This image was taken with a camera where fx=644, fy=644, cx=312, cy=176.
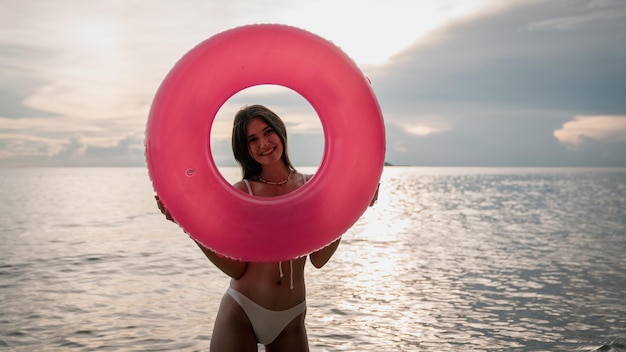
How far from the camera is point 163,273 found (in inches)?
435

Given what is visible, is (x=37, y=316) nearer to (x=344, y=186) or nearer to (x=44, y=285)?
(x=44, y=285)

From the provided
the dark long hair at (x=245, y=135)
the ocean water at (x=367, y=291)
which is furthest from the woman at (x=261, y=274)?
the ocean water at (x=367, y=291)

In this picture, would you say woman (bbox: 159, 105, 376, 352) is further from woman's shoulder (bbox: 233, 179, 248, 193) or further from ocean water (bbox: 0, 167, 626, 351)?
ocean water (bbox: 0, 167, 626, 351)

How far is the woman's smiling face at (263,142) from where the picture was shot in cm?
297

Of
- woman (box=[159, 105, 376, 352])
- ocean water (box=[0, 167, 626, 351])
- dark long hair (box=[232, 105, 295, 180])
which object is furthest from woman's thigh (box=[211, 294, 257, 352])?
ocean water (box=[0, 167, 626, 351])

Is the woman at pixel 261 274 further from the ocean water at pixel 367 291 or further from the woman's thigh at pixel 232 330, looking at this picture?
the ocean water at pixel 367 291

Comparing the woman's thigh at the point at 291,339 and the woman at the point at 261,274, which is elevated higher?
the woman at the point at 261,274

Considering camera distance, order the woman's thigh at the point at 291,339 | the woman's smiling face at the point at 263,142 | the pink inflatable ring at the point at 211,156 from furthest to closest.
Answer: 1. the woman's thigh at the point at 291,339
2. the woman's smiling face at the point at 263,142
3. the pink inflatable ring at the point at 211,156

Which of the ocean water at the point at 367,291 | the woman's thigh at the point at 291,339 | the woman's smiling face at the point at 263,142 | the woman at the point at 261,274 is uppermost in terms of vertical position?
the woman's smiling face at the point at 263,142

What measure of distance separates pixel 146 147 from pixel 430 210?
24493mm

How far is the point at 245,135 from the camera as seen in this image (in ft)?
9.89

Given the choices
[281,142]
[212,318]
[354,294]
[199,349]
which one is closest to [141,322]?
[212,318]

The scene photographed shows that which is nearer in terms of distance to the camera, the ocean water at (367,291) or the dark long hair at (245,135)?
the dark long hair at (245,135)

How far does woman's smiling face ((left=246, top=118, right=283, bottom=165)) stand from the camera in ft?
9.73
